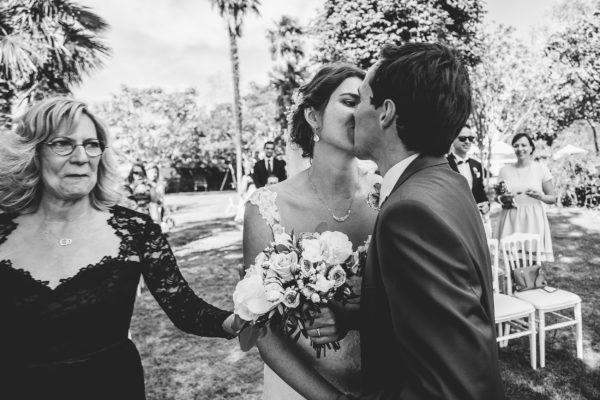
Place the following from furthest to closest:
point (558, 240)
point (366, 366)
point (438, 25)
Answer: point (438, 25), point (558, 240), point (366, 366)

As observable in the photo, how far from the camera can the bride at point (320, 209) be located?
73.1 inches

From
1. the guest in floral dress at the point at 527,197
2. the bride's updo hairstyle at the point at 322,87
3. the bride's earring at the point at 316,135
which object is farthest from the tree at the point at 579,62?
the bride's earring at the point at 316,135

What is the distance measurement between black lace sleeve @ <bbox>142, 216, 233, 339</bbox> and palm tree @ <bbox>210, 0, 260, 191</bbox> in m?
15.0

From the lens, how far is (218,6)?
17781mm

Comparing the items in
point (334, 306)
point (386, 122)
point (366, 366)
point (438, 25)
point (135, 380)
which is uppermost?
point (438, 25)

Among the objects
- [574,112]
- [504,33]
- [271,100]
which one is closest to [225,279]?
[504,33]

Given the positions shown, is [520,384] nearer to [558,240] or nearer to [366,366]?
[366,366]

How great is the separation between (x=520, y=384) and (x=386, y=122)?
3.81 metres

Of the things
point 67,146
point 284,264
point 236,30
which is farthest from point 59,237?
point 236,30

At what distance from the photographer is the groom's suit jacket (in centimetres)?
98

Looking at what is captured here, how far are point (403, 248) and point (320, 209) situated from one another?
3.75ft

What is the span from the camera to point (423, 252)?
3.33 ft

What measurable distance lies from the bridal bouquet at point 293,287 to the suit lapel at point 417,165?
0.33m

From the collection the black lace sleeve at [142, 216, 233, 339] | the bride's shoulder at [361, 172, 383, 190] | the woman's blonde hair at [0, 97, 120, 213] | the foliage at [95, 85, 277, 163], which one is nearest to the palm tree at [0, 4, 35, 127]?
the woman's blonde hair at [0, 97, 120, 213]
